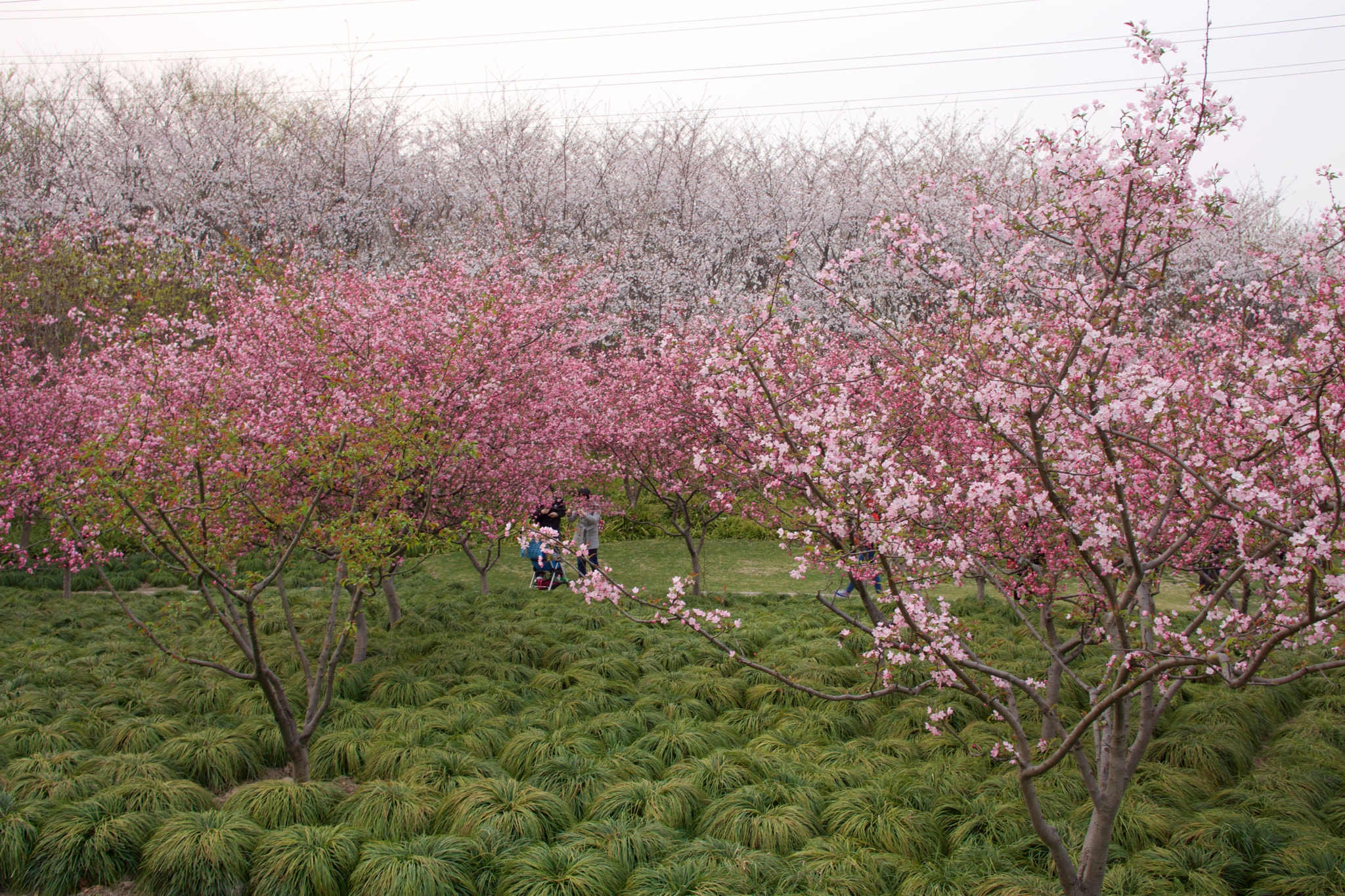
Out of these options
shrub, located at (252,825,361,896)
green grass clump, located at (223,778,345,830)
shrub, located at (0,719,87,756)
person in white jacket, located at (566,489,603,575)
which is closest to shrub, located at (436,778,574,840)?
shrub, located at (252,825,361,896)

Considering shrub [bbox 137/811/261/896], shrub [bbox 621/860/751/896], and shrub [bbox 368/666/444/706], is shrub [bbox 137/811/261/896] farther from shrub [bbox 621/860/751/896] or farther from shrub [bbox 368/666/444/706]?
shrub [bbox 368/666/444/706]

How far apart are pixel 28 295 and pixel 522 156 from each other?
1538 centimetres

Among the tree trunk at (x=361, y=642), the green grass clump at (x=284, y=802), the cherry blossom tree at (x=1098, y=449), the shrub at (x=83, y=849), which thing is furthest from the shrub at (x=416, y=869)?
the tree trunk at (x=361, y=642)

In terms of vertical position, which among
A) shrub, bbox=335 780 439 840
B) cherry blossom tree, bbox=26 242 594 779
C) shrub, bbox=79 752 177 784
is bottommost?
shrub, bbox=79 752 177 784

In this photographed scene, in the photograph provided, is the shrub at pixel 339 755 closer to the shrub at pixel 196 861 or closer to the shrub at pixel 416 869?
the shrub at pixel 196 861

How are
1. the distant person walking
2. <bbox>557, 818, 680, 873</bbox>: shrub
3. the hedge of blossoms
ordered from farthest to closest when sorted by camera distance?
the distant person walking
<bbox>557, 818, 680, 873</bbox>: shrub
the hedge of blossoms

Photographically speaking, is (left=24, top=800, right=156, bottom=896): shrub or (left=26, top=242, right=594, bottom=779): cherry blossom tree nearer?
(left=24, top=800, right=156, bottom=896): shrub

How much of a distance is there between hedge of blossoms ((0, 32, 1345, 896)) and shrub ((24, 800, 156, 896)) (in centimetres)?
102

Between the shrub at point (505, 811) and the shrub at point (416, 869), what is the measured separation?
29 cm

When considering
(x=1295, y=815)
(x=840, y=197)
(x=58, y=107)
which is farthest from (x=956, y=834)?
(x=58, y=107)

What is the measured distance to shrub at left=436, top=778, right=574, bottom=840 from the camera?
5.12m

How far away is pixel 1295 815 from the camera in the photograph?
17.6 ft

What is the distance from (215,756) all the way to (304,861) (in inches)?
77.1

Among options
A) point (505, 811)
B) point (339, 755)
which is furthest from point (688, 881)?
point (339, 755)
